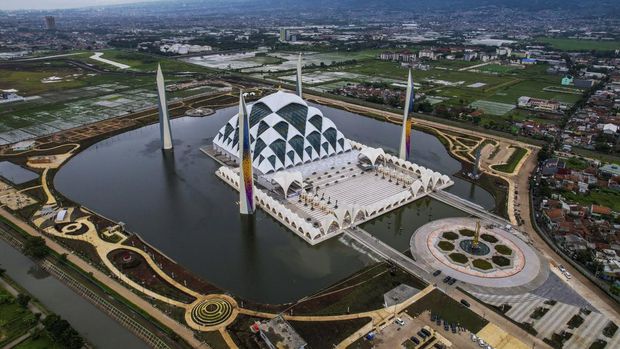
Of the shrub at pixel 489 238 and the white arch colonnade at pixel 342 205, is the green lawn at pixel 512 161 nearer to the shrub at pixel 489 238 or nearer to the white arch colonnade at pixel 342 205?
the white arch colonnade at pixel 342 205

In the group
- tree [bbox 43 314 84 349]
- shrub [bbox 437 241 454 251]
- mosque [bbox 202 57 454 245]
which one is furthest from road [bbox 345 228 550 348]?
tree [bbox 43 314 84 349]

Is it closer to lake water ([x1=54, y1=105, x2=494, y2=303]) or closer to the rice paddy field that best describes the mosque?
lake water ([x1=54, y1=105, x2=494, y2=303])

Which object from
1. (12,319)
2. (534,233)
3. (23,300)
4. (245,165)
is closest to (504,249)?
(534,233)

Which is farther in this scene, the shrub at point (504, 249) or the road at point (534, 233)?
the shrub at point (504, 249)

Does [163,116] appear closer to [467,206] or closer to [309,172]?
[309,172]

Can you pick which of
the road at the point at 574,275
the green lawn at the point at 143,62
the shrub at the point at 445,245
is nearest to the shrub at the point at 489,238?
the road at the point at 574,275

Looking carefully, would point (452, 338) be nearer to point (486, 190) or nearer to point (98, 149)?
point (486, 190)

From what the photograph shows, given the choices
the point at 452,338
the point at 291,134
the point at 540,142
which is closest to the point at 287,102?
the point at 291,134
